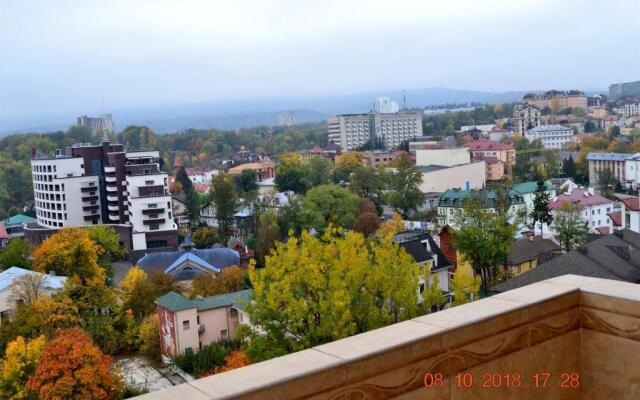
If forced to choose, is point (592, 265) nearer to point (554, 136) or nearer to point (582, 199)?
point (582, 199)

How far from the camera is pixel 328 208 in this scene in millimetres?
33250

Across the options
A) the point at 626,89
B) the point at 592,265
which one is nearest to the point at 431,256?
the point at 592,265

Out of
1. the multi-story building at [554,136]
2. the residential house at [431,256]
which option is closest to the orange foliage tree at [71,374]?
the residential house at [431,256]

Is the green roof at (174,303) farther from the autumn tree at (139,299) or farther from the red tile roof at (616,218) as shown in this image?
the red tile roof at (616,218)

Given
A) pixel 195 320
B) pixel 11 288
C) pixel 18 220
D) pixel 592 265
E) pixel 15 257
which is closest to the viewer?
pixel 592 265

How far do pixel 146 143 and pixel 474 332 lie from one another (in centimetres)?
9112

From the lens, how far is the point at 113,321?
1775 cm

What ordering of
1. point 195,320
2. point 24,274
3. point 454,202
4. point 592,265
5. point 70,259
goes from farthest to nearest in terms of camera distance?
point 454,202, point 70,259, point 24,274, point 195,320, point 592,265

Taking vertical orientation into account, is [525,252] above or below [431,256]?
below

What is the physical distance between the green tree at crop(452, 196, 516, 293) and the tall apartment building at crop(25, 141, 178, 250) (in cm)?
1633

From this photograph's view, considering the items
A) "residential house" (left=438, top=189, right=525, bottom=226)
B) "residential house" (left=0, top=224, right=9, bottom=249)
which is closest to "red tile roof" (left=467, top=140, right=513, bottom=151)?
"residential house" (left=438, top=189, right=525, bottom=226)

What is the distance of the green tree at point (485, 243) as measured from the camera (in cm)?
1969
